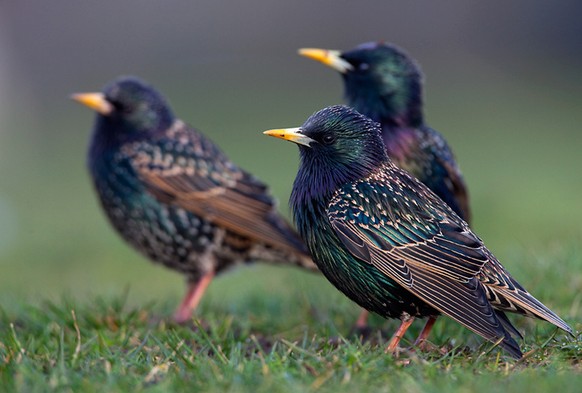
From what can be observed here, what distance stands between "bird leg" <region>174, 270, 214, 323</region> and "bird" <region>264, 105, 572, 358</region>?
1733 millimetres

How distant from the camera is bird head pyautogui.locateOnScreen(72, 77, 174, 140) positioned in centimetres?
648

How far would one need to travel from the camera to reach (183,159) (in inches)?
254

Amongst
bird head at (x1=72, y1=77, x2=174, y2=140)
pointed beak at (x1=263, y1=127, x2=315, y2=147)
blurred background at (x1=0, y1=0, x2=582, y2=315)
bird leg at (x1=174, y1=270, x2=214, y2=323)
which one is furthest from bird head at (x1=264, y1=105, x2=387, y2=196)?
blurred background at (x1=0, y1=0, x2=582, y2=315)

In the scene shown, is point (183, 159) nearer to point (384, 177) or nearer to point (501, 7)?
point (384, 177)

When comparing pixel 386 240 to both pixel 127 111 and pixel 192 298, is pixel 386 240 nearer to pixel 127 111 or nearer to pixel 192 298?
pixel 192 298

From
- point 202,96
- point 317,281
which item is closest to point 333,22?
point 202,96

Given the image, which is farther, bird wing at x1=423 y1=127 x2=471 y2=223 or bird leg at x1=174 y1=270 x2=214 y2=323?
bird leg at x1=174 y1=270 x2=214 y2=323

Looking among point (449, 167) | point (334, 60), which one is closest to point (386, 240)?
point (449, 167)

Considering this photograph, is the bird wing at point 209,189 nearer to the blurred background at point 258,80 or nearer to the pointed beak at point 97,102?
the pointed beak at point 97,102

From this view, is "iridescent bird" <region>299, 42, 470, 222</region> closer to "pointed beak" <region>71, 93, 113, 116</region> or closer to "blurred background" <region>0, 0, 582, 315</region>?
"pointed beak" <region>71, 93, 113, 116</region>

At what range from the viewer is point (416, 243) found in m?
4.26

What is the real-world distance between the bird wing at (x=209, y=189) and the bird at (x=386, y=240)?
6.24 feet

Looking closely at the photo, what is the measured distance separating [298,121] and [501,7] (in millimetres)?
5709

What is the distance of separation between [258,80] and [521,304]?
48.6 ft
